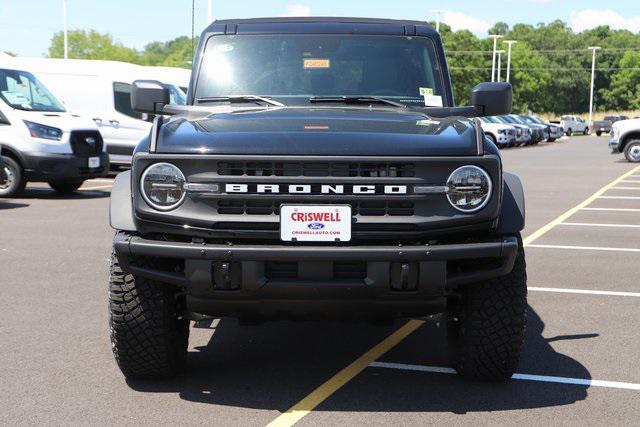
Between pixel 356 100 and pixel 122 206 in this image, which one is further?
pixel 356 100

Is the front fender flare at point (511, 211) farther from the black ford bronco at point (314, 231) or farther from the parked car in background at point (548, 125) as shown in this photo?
the parked car in background at point (548, 125)

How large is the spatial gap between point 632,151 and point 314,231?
26426 millimetres

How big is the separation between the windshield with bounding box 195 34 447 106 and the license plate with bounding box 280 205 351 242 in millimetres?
1553

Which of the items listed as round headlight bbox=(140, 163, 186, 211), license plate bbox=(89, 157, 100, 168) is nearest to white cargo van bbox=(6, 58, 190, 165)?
license plate bbox=(89, 157, 100, 168)

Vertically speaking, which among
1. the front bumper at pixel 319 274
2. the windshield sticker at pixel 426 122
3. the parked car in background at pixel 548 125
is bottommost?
the parked car in background at pixel 548 125

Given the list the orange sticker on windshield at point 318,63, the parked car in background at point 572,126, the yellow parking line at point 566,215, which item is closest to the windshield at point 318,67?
the orange sticker on windshield at point 318,63

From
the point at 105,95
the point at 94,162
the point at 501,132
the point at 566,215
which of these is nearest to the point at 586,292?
the point at 566,215

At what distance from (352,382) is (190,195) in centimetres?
139

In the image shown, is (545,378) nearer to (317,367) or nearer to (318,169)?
(317,367)

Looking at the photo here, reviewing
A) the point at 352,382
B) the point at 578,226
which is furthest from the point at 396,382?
the point at 578,226

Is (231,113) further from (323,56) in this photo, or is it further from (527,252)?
(527,252)

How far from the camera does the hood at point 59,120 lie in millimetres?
15070

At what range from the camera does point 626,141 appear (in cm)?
2878

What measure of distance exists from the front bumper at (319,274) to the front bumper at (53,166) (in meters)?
11.0
